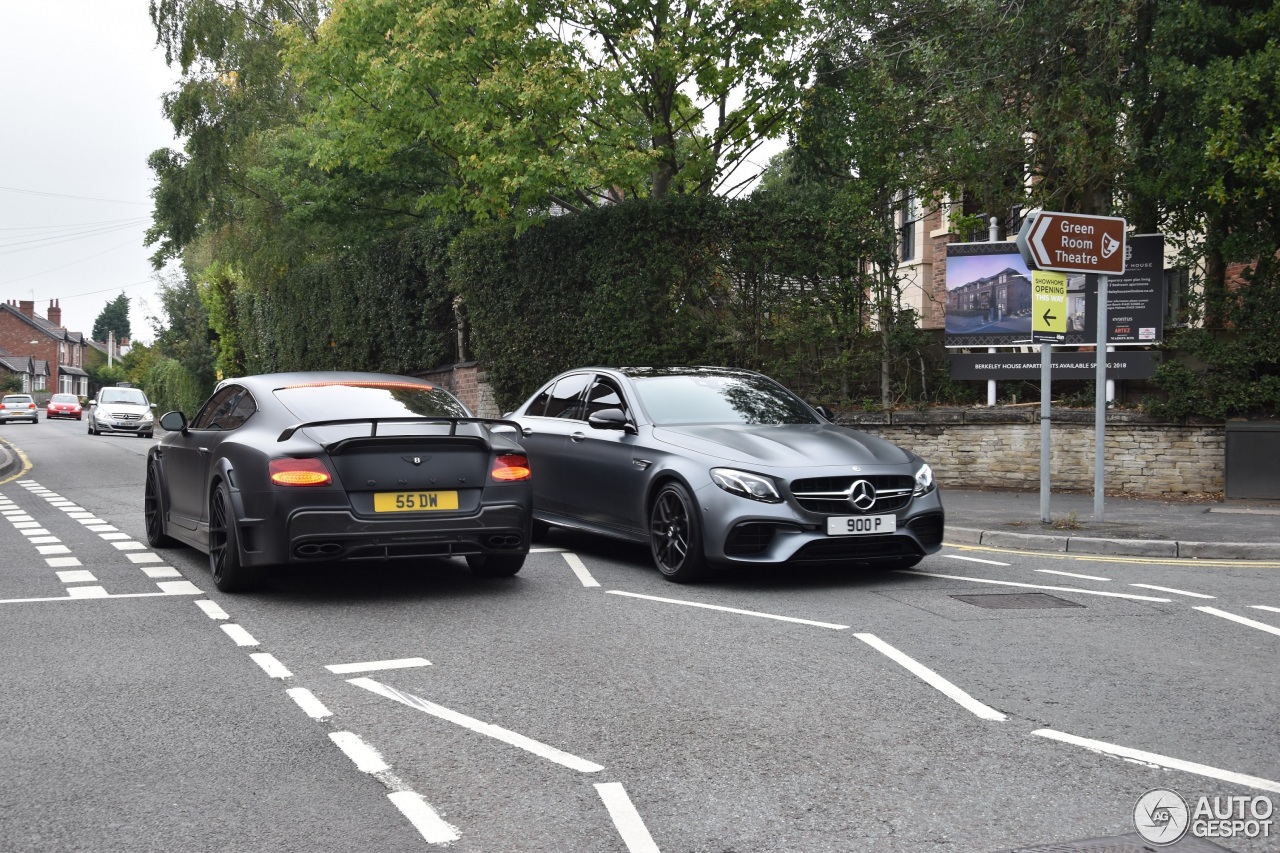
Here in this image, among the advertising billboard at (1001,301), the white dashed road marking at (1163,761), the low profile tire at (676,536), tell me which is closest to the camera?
the white dashed road marking at (1163,761)

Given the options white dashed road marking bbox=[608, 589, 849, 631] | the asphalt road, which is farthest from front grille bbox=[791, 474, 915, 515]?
white dashed road marking bbox=[608, 589, 849, 631]

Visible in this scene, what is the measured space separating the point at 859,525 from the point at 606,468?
7.30ft

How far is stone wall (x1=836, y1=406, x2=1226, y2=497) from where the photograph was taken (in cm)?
1598

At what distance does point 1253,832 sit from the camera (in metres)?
3.92

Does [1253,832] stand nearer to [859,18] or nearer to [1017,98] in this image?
[1017,98]

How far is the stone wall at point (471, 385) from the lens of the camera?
23.9 m

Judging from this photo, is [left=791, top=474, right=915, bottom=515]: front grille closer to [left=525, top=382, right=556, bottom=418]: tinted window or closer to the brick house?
[left=525, top=382, right=556, bottom=418]: tinted window


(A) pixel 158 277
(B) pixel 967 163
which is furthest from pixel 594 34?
(A) pixel 158 277

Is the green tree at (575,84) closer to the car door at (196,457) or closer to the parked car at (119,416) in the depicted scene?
the car door at (196,457)

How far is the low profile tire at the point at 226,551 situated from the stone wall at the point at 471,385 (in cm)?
1422

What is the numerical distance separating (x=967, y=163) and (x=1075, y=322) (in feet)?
8.60

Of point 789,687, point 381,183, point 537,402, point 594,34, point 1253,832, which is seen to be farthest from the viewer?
point 381,183

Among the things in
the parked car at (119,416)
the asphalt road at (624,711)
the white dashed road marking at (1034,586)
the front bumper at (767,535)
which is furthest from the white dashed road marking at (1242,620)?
the parked car at (119,416)

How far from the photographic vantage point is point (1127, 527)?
12.1m
